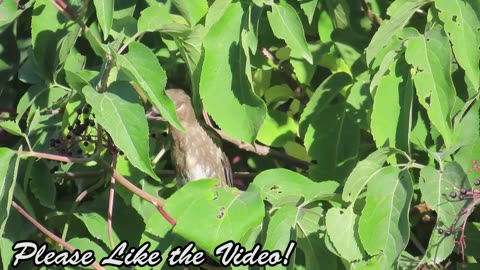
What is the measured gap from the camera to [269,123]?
273cm

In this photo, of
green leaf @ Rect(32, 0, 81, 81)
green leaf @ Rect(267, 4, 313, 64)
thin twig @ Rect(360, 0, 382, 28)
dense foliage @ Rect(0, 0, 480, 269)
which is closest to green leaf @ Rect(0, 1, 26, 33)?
dense foliage @ Rect(0, 0, 480, 269)

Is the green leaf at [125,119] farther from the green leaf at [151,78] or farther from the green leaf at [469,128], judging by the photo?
the green leaf at [469,128]

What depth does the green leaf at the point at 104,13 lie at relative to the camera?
82.0 inches

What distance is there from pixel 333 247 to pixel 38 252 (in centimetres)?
101

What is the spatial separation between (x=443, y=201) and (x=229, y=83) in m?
0.57

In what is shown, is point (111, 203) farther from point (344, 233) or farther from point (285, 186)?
point (344, 233)

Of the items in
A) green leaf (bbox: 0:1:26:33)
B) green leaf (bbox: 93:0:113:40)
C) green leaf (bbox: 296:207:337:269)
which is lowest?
green leaf (bbox: 296:207:337:269)

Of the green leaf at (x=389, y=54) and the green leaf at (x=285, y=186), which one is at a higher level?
the green leaf at (x=389, y=54)

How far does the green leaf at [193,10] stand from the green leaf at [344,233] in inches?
26.0

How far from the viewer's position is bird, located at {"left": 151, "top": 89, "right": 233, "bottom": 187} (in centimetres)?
301

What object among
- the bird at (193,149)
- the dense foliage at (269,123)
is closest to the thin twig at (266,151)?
the dense foliage at (269,123)

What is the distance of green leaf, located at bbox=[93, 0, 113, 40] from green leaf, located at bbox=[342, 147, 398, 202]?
0.65m

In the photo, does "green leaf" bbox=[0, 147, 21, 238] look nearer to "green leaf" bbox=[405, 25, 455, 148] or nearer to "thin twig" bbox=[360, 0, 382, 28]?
"green leaf" bbox=[405, 25, 455, 148]

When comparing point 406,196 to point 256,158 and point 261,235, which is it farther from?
point 256,158
